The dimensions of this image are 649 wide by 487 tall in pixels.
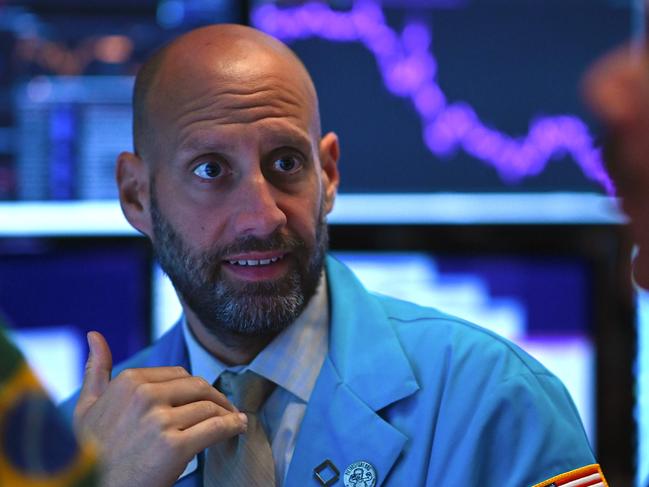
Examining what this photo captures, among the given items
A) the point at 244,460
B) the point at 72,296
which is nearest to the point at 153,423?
the point at 244,460

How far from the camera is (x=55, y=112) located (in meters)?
2.64

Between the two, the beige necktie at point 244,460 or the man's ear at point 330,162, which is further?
the man's ear at point 330,162

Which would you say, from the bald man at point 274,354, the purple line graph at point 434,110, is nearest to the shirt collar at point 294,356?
the bald man at point 274,354

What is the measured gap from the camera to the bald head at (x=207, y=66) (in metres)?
1.43

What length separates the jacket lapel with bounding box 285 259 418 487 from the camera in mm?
1312

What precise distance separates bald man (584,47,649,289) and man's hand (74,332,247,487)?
68 centimetres

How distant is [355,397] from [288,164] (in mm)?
336

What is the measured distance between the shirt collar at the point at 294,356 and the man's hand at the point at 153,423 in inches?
5.3

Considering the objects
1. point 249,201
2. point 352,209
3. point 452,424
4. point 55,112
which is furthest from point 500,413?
point 55,112

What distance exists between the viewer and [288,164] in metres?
1.40

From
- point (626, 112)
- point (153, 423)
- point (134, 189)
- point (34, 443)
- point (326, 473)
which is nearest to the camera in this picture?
point (34, 443)

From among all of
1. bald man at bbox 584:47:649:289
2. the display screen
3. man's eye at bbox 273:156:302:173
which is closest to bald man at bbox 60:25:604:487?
man's eye at bbox 273:156:302:173

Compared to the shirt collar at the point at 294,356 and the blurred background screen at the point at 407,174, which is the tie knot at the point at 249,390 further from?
the blurred background screen at the point at 407,174

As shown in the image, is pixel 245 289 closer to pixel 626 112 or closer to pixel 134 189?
pixel 134 189
